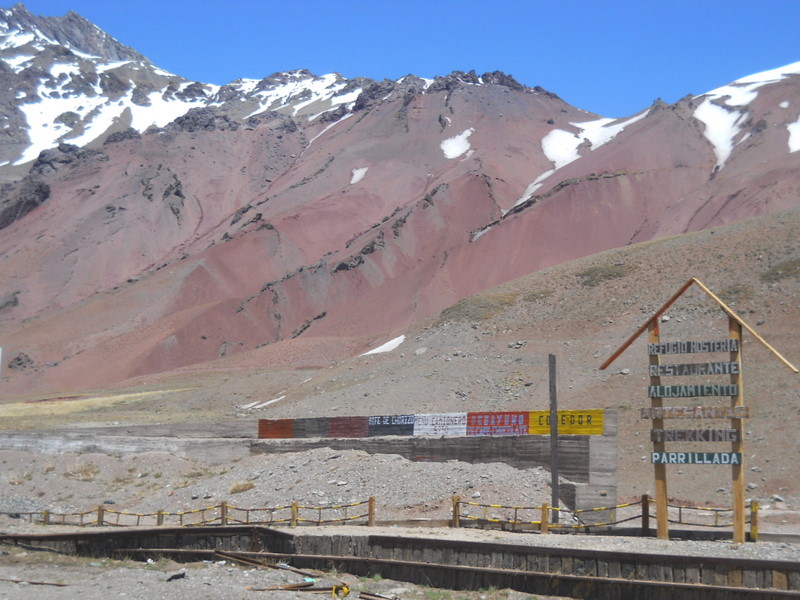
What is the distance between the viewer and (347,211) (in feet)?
381

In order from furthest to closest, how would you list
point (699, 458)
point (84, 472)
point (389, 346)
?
point (389, 346)
point (84, 472)
point (699, 458)

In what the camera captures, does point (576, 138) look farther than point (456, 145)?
Yes

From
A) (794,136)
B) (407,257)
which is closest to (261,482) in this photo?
(407,257)

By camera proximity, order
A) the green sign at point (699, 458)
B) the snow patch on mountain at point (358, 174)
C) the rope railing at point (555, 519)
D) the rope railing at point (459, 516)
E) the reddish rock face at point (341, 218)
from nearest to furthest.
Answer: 1. the green sign at point (699, 458)
2. the rope railing at point (555, 519)
3. the rope railing at point (459, 516)
4. the reddish rock face at point (341, 218)
5. the snow patch on mountain at point (358, 174)

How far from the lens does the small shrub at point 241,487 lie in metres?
32.7

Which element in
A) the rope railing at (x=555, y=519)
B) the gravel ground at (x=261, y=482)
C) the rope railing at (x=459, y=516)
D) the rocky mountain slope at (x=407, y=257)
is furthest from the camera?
the rocky mountain slope at (x=407, y=257)

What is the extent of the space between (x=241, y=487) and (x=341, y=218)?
8360 cm

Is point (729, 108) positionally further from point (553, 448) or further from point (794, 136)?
point (553, 448)

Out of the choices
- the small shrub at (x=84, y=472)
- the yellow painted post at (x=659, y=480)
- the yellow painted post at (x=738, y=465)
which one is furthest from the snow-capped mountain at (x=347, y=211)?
the yellow painted post at (x=738, y=465)

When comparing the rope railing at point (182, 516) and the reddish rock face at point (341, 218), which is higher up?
the reddish rock face at point (341, 218)

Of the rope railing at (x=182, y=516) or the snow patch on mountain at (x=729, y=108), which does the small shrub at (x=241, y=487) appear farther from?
the snow patch on mountain at (x=729, y=108)

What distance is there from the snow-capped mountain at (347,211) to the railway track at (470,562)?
5551 cm

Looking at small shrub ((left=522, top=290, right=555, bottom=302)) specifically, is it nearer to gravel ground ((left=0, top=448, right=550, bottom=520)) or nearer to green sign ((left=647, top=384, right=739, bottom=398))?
gravel ground ((left=0, top=448, right=550, bottom=520))

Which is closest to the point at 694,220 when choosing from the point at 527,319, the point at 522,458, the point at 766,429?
the point at 527,319
